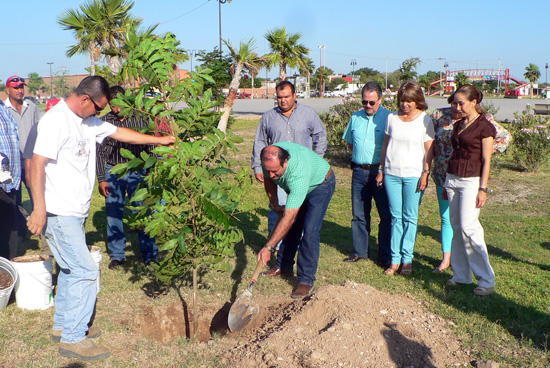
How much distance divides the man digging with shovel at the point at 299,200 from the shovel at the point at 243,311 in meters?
0.28

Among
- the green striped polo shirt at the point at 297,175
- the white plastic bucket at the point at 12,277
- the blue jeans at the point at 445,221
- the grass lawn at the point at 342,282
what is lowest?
the grass lawn at the point at 342,282

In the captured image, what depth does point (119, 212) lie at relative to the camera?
5352 mm

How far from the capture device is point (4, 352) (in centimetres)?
376

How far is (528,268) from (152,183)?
4.28 m

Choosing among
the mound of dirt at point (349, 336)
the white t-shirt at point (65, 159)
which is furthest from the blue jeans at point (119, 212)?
the mound of dirt at point (349, 336)

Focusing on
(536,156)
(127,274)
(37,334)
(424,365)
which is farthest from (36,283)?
(536,156)

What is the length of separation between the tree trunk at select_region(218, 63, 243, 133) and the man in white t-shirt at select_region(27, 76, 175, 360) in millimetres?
10771

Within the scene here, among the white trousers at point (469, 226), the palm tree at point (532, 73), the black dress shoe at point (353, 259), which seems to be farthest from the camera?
the palm tree at point (532, 73)

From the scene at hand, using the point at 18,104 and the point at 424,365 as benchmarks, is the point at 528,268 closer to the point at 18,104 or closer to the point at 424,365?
the point at 424,365

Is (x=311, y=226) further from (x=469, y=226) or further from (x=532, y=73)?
(x=532, y=73)

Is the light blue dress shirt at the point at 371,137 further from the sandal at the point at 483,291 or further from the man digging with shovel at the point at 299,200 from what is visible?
the sandal at the point at 483,291

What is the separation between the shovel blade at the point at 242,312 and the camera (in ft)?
13.7

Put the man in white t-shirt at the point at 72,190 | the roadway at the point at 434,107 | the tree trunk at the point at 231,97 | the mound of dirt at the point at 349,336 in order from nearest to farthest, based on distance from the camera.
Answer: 1. the man in white t-shirt at the point at 72,190
2. the mound of dirt at the point at 349,336
3. the tree trunk at the point at 231,97
4. the roadway at the point at 434,107

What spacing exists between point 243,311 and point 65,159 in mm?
1909
